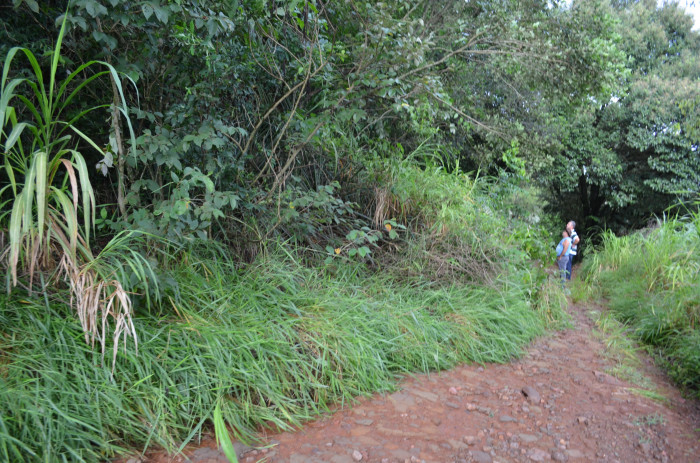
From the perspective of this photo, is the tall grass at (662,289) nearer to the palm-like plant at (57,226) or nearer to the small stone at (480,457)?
the small stone at (480,457)

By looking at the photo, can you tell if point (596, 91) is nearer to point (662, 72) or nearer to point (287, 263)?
point (287, 263)

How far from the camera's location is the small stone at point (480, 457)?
7.78 feet

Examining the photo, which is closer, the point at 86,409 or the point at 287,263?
the point at 86,409

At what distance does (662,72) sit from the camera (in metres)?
12.4

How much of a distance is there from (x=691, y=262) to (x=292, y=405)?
15.7 feet

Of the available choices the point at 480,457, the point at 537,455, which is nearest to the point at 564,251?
the point at 537,455

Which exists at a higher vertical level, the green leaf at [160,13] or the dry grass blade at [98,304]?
the green leaf at [160,13]

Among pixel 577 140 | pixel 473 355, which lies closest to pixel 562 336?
pixel 473 355

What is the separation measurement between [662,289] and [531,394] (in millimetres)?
3157

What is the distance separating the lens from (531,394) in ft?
10.5

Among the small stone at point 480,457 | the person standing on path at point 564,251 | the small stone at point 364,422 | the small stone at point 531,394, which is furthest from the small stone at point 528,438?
the person standing on path at point 564,251

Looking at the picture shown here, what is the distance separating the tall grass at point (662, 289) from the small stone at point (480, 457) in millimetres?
2004

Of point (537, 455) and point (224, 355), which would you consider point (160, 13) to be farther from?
point (537, 455)

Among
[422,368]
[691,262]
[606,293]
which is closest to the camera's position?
[422,368]
